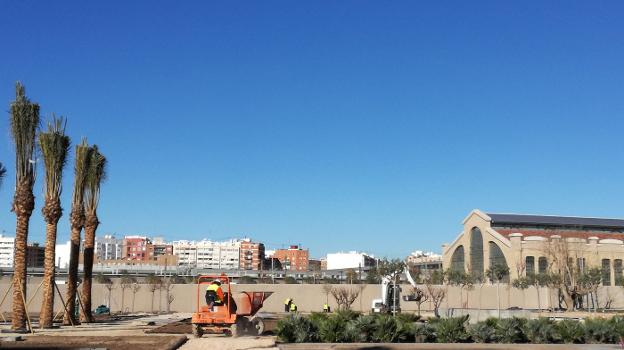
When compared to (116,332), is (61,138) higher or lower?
higher

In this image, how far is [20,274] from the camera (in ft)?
92.7

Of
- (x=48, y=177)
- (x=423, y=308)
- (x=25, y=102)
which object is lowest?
(x=423, y=308)

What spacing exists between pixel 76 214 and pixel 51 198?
4311mm

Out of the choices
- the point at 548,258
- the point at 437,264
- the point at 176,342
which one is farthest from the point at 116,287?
the point at 437,264

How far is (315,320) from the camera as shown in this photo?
23078 millimetres

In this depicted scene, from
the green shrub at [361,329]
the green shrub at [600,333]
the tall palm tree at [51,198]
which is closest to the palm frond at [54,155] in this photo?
the tall palm tree at [51,198]

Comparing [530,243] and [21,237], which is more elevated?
[530,243]

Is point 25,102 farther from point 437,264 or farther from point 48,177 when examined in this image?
point 437,264

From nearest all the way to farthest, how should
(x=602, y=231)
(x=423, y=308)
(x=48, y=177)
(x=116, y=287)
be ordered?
(x=48, y=177), (x=116, y=287), (x=423, y=308), (x=602, y=231)

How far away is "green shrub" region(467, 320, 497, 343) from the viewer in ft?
75.3

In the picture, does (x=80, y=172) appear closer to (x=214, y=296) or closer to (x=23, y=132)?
(x=23, y=132)

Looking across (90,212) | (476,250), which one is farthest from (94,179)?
(476,250)

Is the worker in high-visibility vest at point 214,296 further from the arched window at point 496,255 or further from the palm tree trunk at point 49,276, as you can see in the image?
the arched window at point 496,255

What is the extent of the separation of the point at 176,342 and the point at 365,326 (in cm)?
642
